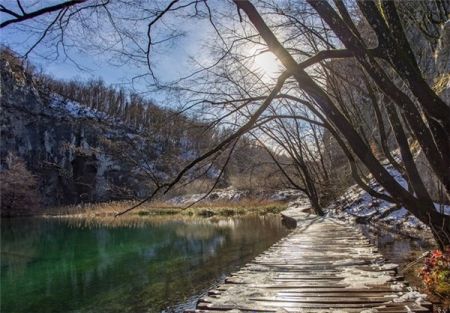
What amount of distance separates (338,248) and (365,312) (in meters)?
4.83

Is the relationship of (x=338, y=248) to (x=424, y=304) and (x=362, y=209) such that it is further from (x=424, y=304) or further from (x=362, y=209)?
(x=362, y=209)

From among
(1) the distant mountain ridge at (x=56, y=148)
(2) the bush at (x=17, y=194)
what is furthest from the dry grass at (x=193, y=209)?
(1) the distant mountain ridge at (x=56, y=148)

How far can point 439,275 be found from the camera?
5.62 m

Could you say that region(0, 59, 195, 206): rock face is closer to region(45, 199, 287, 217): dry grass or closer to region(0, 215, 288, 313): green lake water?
region(45, 199, 287, 217): dry grass

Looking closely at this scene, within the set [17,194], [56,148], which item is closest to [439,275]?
[17,194]

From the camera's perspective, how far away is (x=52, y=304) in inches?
343

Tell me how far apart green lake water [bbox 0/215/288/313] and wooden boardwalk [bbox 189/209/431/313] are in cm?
206

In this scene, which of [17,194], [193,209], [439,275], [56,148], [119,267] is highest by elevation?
[56,148]

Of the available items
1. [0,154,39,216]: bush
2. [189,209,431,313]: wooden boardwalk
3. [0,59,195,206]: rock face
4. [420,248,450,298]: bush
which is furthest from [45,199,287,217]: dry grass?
[420,248,450,298]: bush

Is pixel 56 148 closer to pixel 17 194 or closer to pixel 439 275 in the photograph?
pixel 17 194

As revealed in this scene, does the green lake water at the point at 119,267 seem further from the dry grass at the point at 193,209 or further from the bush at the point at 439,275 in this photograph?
the dry grass at the point at 193,209

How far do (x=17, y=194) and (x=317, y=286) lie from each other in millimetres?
45678

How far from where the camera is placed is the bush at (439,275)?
18.1ft

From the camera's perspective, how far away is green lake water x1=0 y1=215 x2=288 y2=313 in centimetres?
866
